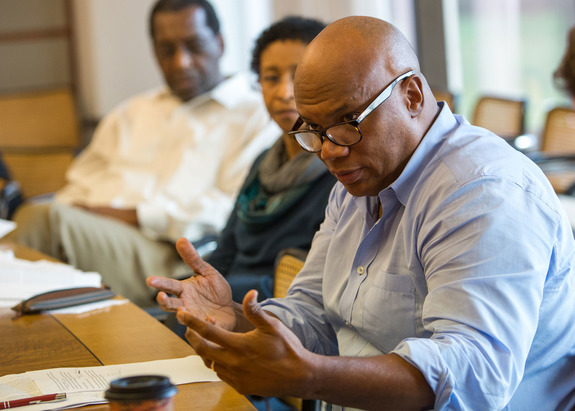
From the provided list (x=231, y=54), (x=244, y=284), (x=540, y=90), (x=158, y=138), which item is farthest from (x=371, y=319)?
(x=231, y=54)

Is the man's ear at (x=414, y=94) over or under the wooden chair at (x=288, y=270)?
over

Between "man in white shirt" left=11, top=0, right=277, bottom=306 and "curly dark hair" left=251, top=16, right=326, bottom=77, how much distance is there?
36.4 inches

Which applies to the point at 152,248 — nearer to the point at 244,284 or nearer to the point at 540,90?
the point at 244,284

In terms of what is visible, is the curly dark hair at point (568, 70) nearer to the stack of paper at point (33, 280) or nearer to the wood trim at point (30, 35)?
the stack of paper at point (33, 280)

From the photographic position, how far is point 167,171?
142 inches

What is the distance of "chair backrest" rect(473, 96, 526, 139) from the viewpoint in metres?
3.56

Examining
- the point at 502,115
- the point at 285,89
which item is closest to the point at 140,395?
the point at 285,89

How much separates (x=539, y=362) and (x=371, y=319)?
0.29 meters

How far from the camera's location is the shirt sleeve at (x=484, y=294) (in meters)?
1.07

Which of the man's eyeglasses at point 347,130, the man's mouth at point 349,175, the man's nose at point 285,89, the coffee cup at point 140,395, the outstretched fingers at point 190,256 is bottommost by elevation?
the outstretched fingers at point 190,256

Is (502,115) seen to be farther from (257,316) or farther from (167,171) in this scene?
(257,316)

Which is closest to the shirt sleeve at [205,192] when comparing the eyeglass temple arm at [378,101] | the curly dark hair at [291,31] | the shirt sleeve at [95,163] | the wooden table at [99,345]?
the shirt sleeve at [95,163]

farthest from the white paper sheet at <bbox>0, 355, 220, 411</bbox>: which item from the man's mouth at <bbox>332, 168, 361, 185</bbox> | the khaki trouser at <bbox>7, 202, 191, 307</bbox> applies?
the khaki trouser at <bbox>7, 202, 191, 307</bbox>

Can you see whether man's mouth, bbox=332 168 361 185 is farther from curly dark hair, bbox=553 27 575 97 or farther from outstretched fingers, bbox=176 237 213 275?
curly dark hair, bbox=553 27 575 97
